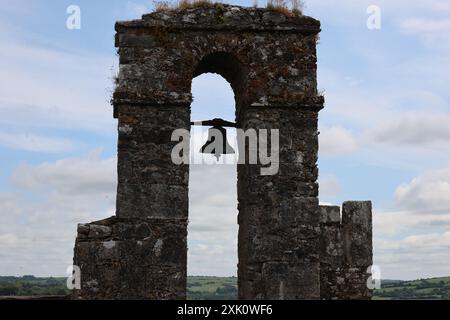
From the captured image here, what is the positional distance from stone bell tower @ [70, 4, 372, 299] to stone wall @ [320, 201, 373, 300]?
1 centimetres

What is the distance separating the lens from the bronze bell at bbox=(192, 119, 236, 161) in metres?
7.82

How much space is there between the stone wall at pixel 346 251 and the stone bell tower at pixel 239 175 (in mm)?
15

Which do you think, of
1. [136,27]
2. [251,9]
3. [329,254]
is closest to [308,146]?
[329,254]

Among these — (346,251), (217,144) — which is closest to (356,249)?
(346,251)

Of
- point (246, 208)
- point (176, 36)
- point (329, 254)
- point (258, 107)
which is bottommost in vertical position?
point (329, 254)

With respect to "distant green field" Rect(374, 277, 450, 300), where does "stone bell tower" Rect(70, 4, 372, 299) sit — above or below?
above

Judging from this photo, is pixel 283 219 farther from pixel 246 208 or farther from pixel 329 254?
pixel 329 254

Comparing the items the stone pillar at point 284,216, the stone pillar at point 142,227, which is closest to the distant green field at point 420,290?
the stone pillar at point 284,216

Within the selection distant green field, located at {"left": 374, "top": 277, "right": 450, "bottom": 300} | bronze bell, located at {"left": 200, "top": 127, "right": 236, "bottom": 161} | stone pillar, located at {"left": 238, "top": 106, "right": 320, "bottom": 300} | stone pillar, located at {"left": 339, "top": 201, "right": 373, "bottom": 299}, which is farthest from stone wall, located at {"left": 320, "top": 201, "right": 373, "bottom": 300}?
distant green field, located at {"left": 374, "top": 277, "right": 450, "bottom": 300}

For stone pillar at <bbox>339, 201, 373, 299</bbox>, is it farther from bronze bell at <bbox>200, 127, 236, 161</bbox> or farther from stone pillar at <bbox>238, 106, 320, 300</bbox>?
bronze bell at <bbox>200, 127, 236, 161</bbox>

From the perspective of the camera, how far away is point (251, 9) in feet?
25.3

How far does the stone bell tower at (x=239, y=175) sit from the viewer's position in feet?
22.9

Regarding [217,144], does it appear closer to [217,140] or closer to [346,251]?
[217,140]
